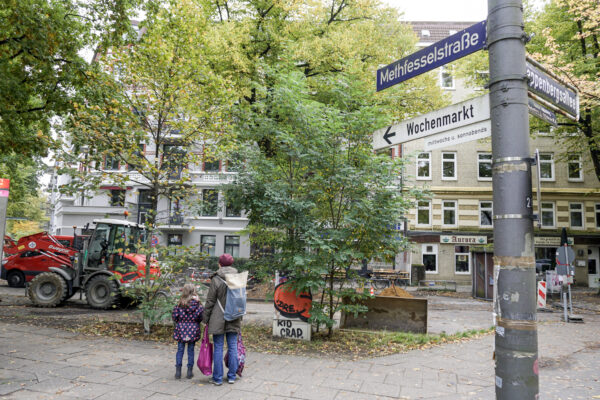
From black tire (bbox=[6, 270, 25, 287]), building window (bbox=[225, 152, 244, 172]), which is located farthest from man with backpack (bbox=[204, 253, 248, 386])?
black tire (bbox=[6, 270, 25, 287])

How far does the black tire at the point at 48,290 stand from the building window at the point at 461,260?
76.8ft

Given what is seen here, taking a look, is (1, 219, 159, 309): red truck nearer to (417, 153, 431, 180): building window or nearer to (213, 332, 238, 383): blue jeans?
(213, 332, 238, 383): blue jeans

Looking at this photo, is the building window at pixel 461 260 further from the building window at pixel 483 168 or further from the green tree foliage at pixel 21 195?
the green tree foliage at pixel 21 195

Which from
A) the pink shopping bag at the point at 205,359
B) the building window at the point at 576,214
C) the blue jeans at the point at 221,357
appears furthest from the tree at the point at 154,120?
the building window at the point at 576,214

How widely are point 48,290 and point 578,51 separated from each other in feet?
81.2

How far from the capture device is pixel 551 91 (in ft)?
10.2

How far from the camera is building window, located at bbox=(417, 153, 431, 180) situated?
3017cm

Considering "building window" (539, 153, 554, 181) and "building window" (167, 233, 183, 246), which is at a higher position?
"building window" (539, 153, 554, 181)

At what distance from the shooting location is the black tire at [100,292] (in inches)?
521

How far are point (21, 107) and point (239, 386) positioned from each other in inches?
404

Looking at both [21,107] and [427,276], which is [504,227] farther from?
[427,276]

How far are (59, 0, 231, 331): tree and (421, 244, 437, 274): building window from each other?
22183 millimetres

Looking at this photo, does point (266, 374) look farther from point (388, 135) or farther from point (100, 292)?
point (100, 292)

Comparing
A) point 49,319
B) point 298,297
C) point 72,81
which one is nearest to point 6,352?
point 49,319
